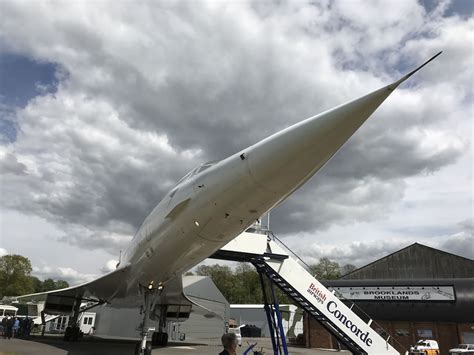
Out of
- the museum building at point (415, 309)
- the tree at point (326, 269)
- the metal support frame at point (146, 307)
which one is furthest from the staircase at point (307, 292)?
the tree at point (326, 269)

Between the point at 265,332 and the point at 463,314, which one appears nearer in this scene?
the point at 463,314

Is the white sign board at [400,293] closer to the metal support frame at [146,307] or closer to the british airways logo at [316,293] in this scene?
the british airways logo at [316,293]

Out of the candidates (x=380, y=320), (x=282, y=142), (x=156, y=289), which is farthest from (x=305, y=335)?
(x=282, y=142)

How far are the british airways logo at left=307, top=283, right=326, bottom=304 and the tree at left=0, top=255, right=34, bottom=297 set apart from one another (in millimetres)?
53656

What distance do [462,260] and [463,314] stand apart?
643cm

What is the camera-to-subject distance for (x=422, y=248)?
2542cm

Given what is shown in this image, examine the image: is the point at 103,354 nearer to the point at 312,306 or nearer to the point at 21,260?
the point at 312,306

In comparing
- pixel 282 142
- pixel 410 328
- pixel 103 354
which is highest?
pixel 282 142

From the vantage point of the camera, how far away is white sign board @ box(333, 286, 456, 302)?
19078 mm

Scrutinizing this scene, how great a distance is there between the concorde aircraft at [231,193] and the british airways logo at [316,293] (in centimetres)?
423

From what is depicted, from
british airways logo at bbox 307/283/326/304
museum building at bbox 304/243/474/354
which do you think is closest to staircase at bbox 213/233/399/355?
british airways logo at bbox 307/283/326/304

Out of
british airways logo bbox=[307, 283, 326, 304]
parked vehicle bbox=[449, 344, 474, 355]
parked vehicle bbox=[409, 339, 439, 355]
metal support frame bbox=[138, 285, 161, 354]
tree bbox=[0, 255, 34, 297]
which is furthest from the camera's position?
tree bbox=[0, 255, 34, 297]

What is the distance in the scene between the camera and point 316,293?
10.5m

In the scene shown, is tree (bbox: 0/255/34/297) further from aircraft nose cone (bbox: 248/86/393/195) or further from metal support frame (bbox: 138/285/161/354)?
aircraft nose cone (bbox: 248/86/393/195)
